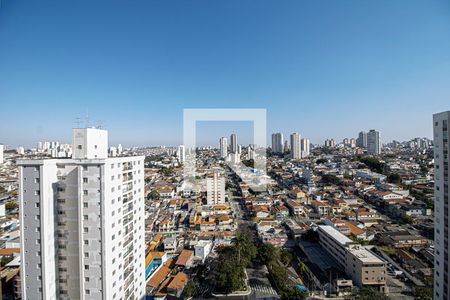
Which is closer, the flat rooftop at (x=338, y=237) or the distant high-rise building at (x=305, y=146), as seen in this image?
the flat rooftop at (x=338, y=237)

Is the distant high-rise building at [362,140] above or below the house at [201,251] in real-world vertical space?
above

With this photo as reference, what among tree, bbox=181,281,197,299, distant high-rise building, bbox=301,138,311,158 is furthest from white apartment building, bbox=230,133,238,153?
tree, bbox=181,281,197,299

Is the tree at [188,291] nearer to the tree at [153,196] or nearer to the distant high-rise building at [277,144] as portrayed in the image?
the tree at [153,196]

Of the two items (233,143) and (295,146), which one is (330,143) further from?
(233,143)

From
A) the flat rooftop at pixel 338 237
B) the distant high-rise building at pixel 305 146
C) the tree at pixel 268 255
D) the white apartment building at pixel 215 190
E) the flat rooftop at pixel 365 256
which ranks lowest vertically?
the tree at pixel 268 255

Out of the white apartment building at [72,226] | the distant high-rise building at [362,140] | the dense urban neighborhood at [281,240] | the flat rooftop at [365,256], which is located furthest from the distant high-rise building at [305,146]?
the white apartment building at [72,226]

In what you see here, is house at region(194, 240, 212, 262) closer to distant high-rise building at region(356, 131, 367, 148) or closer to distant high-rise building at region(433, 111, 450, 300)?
distant high-rise building at region(433, 111, 450, 300)

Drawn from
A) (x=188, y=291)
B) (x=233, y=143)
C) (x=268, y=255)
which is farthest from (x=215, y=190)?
(x=233, y=143)
